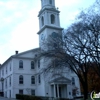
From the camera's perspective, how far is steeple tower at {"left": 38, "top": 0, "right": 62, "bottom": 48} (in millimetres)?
44156

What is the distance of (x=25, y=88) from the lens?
4247cm

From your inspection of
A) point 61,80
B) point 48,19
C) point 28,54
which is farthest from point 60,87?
point 48,19

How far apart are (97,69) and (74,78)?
20.9m

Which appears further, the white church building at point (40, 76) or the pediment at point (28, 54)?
the pediment at point (28, 54)

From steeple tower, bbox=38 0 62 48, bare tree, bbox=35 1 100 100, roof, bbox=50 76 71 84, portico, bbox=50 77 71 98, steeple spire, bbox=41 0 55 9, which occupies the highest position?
steeple spire, bbox=41 0 55 9

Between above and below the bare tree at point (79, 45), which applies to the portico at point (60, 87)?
below

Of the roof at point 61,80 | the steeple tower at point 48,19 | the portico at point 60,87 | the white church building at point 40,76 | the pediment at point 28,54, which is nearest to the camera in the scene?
the roof at point 61,80

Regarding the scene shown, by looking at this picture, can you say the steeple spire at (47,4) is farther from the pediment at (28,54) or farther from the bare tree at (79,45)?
the bare tree at (79,45)

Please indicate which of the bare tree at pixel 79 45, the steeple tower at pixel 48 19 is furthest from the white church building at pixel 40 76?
the bare tree at pixel 79 45

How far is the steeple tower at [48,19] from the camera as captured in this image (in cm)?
→ 4416

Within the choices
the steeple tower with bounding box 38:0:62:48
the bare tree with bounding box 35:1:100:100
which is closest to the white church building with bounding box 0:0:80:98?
the steeple tower with bounding box 38:0:62:48

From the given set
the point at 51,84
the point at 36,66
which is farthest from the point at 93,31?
the point at 36,66

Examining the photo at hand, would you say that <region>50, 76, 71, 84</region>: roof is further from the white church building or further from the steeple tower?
the steeple tower

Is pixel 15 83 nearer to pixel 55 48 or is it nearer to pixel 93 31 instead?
pixel 55 48
